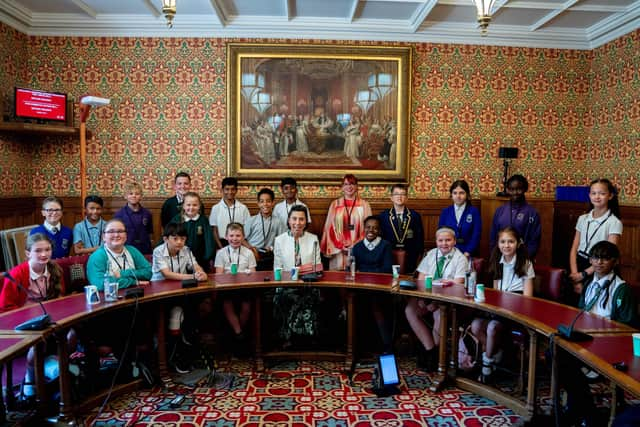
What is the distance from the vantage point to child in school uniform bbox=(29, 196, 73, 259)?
190 inches

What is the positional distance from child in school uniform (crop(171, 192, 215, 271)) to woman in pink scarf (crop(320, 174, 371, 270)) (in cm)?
151

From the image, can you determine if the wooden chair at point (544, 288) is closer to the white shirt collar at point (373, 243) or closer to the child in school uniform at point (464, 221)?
the child in school uniform at point (464, 221)

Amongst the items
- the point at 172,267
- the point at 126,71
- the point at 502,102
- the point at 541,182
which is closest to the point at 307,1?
the point at 126,71

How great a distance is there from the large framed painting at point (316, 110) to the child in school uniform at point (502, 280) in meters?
3.07

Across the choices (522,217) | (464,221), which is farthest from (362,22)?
(522,217)

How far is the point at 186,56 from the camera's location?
6910 mm

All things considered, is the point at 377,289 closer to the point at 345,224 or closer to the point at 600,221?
the point at 345,224

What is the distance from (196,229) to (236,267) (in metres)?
0.75

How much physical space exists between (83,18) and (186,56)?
1.46m

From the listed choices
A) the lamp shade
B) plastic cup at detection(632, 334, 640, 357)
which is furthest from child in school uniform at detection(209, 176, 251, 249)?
plastic cup at detection(632, 334, 640, 357)

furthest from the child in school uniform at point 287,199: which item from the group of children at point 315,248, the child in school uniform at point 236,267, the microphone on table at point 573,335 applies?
the microphone on table at point 573,335

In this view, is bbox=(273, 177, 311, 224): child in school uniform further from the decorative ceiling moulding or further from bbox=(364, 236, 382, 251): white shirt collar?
the decorative ceiling moulding

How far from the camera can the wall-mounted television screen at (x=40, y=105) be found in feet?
20.0

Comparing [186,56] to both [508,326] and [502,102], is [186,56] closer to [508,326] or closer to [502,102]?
[502,102]
